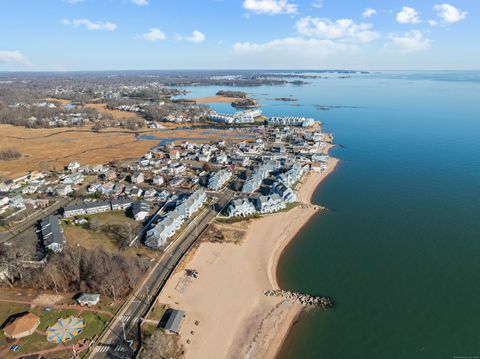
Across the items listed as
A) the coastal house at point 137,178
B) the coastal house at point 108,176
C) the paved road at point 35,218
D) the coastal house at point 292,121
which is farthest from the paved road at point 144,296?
the coastal house at point 292,121

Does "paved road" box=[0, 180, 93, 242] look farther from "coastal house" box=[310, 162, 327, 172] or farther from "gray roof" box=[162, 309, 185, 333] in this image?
"coastal house" box=[310, 162, 327, 172]

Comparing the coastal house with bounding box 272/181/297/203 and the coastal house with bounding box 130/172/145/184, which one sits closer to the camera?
the coastal house with bounding box 272/181/297/203

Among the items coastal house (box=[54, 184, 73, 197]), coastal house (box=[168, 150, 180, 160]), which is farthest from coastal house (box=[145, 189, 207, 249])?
coastal house (box=[168, 150, 180, 160])

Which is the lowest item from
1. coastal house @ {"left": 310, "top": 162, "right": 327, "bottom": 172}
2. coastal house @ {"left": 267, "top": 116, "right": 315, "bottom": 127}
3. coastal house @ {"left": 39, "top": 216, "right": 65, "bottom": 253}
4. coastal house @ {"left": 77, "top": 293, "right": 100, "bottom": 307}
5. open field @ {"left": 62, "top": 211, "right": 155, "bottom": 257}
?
coastal house @ {"left": 77, "top": 293, "right": 100, "bottom": 307}

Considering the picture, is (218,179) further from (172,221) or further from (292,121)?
(292,121)

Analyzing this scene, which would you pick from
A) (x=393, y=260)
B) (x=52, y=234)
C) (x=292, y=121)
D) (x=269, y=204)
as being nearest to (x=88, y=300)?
(x=52, y=234)
